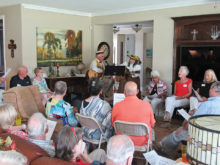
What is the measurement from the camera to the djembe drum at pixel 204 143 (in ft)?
3.65

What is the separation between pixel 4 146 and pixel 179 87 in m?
4.36

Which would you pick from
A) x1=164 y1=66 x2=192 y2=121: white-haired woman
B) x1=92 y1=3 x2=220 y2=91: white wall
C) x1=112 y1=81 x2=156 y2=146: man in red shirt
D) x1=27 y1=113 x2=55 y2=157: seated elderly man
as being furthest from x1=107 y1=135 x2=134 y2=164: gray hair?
x1=92 y1=3 x2=220 y2=91: white wall

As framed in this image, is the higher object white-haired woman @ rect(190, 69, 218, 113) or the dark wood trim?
the dark wood trim

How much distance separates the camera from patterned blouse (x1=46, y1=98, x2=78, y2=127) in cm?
329

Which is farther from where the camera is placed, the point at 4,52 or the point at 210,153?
the point at 4,52

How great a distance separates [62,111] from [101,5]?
3.94 m

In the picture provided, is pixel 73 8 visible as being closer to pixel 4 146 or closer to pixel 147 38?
pixel 147 38

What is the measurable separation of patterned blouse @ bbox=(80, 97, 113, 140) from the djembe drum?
1905 millimetres

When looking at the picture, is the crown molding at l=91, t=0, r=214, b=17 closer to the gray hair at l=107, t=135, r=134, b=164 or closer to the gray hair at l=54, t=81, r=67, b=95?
the gray hair at l=54, t=81, r=67, b=95

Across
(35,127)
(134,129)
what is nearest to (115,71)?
(134,129)

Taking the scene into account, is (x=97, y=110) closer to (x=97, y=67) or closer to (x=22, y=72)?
(x=22, y=72)

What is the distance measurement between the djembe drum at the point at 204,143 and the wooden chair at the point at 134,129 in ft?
4.68

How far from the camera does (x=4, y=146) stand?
1.68m

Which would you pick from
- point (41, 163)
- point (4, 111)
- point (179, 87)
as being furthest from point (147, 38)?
point (41, 163)
